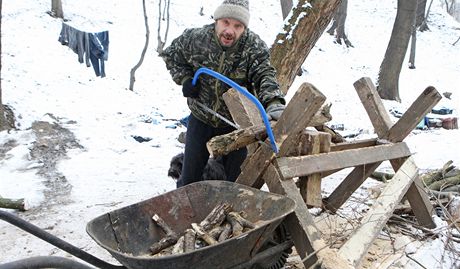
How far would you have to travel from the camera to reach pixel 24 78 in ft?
32.9

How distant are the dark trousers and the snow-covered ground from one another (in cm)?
88

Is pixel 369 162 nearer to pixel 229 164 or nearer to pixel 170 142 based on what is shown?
pixel 229 164

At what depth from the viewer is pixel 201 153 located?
3.41m

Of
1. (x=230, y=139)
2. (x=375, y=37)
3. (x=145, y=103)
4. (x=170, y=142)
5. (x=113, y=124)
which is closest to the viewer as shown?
(x=230, y=139)

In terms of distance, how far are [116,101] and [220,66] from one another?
23.8 feet

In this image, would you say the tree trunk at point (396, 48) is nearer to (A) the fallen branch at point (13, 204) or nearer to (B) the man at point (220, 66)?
(B) the man at point (220, 66)

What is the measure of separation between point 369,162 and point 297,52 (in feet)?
6.95

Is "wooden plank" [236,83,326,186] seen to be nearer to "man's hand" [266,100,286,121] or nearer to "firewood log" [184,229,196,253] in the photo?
"man's hand" [266,100,286,121]

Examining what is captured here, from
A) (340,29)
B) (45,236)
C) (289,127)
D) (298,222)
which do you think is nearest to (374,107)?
(289,127)

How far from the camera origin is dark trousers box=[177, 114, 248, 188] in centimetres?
338

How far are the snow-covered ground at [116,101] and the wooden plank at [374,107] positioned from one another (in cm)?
95

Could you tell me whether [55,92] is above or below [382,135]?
below

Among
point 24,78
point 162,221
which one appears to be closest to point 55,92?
point 24,78

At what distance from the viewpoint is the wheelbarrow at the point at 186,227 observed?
1898 millimetres
